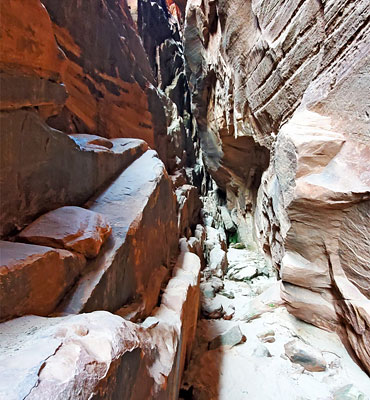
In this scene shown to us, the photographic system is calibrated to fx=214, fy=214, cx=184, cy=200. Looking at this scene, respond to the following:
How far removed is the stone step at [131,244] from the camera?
2.23 metres

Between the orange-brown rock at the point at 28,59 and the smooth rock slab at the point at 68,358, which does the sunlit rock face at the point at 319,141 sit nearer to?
the smooth rock slab at the point at 68,358

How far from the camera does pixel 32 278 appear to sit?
66.3 inches

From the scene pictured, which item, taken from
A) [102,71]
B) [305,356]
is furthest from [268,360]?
[102,71]

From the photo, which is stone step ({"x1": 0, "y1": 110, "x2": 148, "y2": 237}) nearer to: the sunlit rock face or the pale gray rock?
the sunlit rock face

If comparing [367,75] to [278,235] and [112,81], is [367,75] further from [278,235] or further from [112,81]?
[112,81]

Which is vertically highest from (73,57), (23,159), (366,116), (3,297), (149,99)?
(149,99)

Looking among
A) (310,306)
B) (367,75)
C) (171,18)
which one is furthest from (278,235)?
(171,18)

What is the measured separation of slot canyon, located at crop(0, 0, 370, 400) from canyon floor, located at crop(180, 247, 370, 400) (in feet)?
0.08

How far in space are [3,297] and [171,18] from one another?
98.3ft

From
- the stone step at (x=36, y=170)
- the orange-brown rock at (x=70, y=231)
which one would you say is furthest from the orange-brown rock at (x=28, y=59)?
the orange-brown rock at (x=70, y=231)

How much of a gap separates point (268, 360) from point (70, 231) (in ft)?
13.3

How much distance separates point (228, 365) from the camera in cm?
387

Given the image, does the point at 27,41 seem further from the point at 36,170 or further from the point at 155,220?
the point at 155,220

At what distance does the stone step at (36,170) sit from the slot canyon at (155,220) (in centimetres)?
2
